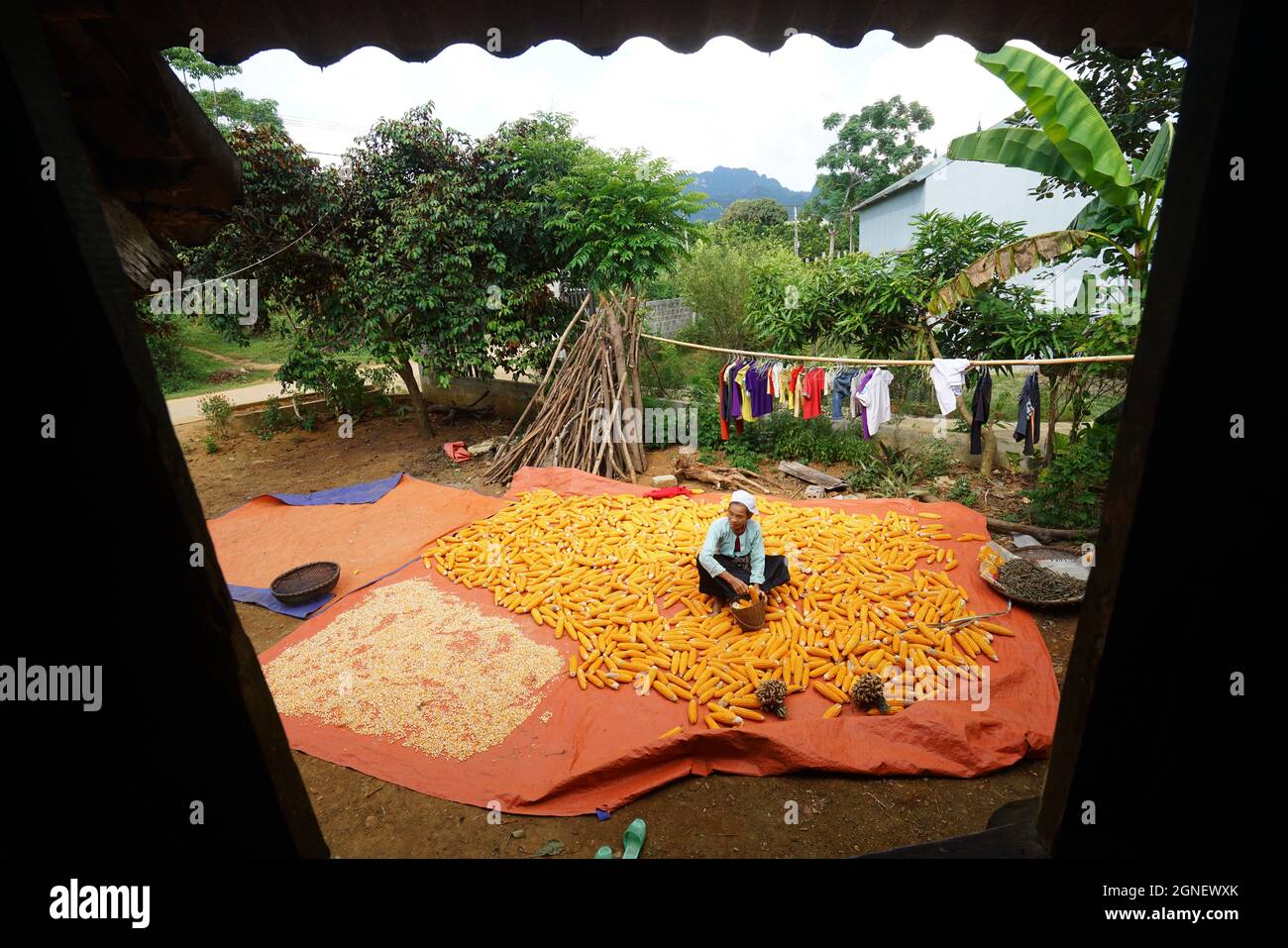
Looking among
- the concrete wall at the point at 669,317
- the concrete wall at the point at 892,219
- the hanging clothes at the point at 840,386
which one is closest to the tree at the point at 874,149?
the concrete wall at the point at 892,219

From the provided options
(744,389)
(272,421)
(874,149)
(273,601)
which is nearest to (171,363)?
(272,421)

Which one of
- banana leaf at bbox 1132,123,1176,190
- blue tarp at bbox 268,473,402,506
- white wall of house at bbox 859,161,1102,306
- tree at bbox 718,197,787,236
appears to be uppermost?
tree at bbox 718,197,787,236

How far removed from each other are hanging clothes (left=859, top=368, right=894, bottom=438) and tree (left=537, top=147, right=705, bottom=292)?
435 cm

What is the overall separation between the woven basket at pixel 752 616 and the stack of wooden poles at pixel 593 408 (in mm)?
4054

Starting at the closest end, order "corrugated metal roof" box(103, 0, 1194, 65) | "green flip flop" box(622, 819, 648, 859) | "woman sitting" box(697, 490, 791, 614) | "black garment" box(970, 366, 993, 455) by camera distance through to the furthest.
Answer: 1. "corrugated metal roof" box(103, 0, 1194, 65)
2. "green flip flop" box(622, 819, 648, 859)
3. "woman sitting" box(697, 490, 791, 614)
4. "black garment" box(970, 366, 993, 455)

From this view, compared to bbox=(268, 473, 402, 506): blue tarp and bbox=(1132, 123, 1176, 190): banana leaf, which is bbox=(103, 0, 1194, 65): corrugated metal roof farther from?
bbox=(268, 473, 402, 506): blue tarp

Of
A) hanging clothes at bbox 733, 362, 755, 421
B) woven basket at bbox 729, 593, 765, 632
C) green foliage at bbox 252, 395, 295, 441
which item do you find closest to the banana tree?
hanging clothes at bbox 733, 362, 755, 421

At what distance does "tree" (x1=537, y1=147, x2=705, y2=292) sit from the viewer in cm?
879

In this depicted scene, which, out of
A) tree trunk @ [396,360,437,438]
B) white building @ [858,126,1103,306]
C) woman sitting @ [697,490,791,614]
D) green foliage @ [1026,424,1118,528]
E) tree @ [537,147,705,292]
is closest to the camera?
woman sitting @ [697,490,791,614]

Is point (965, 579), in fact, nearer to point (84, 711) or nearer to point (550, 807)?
point (550, 807)

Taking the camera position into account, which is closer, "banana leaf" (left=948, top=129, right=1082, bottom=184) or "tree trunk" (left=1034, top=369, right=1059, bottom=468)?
"banana leaf" (left=948, top=129, right=1082, bottom=184)

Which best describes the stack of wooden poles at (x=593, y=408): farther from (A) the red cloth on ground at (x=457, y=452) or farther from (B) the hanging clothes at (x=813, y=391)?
(B) the hanging clothes at (x=813, y=391)

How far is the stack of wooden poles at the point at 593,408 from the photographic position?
8.37 meters
